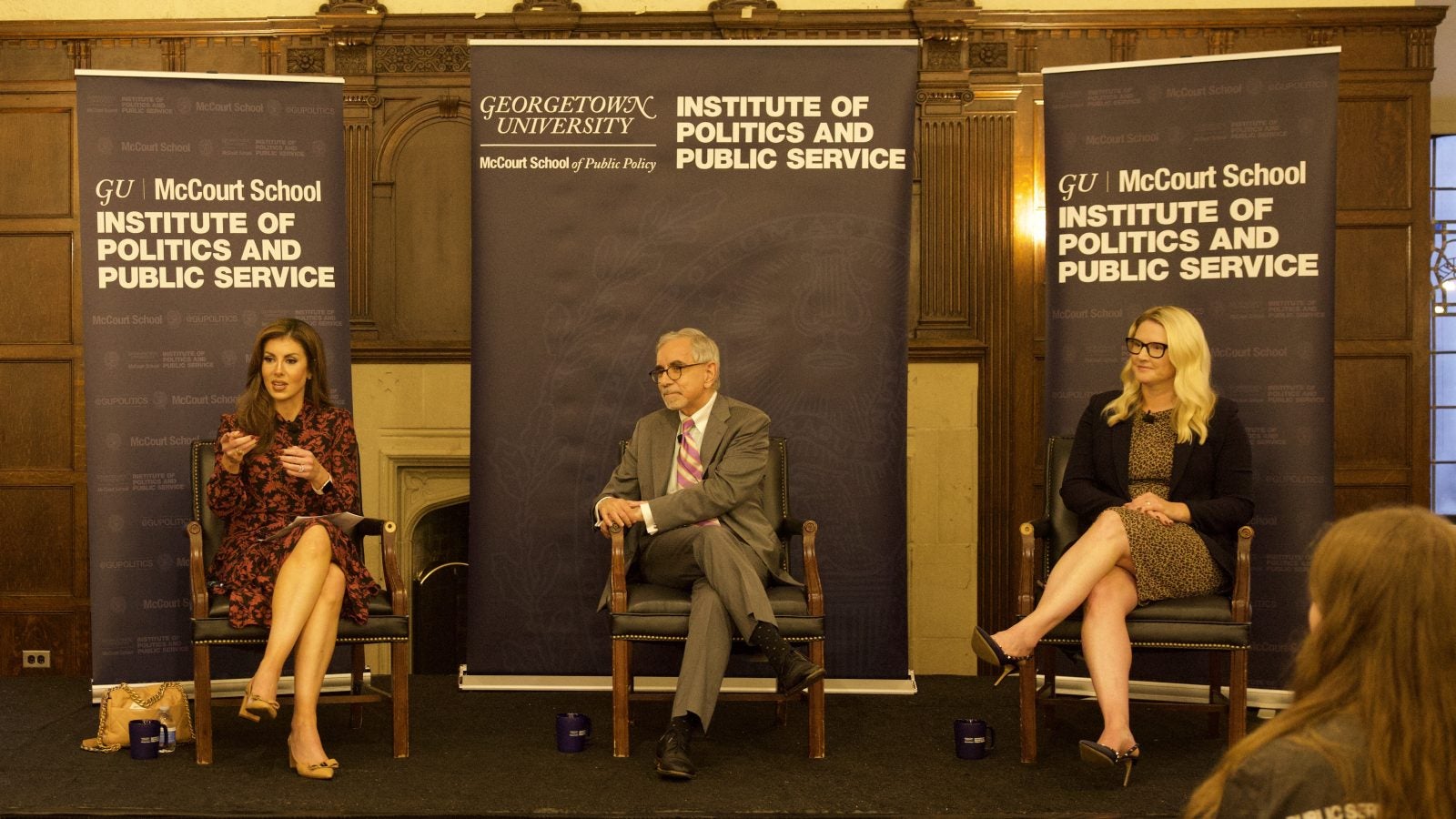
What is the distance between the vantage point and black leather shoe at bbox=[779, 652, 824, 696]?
3760 millimetres

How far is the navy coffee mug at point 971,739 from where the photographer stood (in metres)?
3.91

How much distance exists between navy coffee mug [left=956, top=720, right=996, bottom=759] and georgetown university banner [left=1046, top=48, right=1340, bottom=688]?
1017 millimetres

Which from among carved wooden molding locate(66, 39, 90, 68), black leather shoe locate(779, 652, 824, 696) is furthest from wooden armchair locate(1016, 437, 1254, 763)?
carved wooden molding locate(66, 39, 90, 68)

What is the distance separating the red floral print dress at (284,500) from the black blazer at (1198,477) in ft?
7.05

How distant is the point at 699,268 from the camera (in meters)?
4.66

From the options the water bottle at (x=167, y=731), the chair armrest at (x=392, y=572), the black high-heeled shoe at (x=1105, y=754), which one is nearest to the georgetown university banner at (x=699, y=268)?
the chair armrest at (x=392, y=572)

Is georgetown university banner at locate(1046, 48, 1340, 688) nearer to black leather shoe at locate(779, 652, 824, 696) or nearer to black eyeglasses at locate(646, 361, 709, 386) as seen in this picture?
black eyeglasses at locate(646, 361, 709, 386)

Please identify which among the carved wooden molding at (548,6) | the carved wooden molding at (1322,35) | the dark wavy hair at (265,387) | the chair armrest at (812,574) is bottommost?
the chair armrest at (812,574)

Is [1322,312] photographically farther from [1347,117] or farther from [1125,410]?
[1347,117]

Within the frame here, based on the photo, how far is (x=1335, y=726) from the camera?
136cm

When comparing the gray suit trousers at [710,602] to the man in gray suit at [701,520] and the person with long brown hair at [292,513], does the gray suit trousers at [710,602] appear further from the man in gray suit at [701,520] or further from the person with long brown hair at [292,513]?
the person with long brown hair at [292,513]

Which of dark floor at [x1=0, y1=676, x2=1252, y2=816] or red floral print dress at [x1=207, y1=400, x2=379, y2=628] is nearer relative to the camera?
dark floor at [x1=0, y1=676, x2=1252, y2=816]

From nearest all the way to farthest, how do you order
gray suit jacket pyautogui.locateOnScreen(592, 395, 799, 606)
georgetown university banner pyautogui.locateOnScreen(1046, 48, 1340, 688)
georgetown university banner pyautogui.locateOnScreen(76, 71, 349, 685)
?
gray suit jacket pyautogui.locateOnScreen(592, 395, 799, 606)
georgetown university banner pyautogui.locateOnScreen(1046, 48, 1340, 688)
georgetown university banner pyautogui.locateOnScreen(76, 71, 349, 685)

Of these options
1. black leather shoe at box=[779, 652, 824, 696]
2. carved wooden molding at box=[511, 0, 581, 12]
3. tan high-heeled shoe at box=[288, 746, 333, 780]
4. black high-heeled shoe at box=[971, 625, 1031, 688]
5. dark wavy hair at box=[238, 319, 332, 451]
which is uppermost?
carved wooden molding at box=[511, 0, 581, 12]
